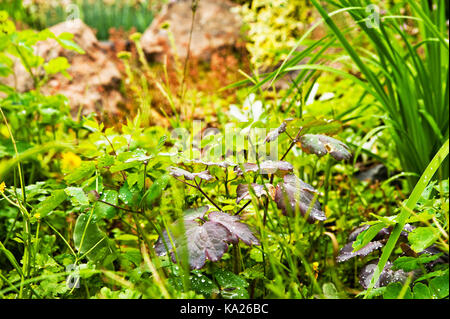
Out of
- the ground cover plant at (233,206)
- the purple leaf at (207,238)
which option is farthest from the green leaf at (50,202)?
the purple leaf at (207,238)

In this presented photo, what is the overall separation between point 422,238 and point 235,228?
38 centimetres

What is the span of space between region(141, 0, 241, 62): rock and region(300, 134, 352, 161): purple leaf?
11.4ft

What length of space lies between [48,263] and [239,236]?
0.54 metres

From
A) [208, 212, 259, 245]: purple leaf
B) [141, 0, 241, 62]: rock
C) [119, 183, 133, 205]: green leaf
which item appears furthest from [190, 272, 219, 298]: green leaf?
[141, 0, 241, 62]: rock

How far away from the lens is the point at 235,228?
0.85 metres

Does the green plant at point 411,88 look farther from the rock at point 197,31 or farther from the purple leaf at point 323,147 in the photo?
the rock at point 197,31

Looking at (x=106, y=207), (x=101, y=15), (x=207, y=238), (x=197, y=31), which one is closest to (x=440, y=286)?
(x=207, y=238)

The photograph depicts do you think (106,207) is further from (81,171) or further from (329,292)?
(329,292)

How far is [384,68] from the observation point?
4.87 ft

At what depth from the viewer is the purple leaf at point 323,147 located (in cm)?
103

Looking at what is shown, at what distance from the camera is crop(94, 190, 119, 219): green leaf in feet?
3.21

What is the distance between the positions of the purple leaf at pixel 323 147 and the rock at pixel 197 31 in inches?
137
